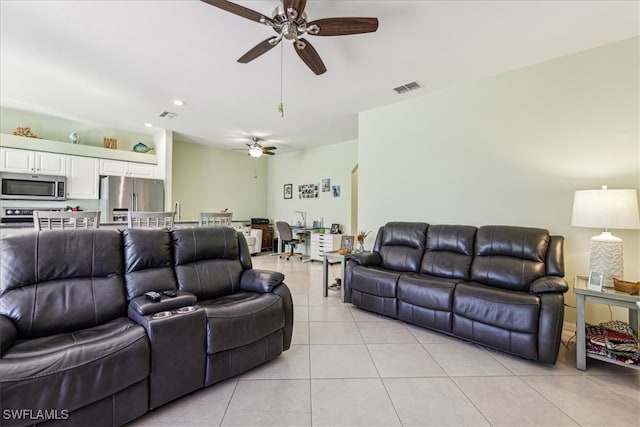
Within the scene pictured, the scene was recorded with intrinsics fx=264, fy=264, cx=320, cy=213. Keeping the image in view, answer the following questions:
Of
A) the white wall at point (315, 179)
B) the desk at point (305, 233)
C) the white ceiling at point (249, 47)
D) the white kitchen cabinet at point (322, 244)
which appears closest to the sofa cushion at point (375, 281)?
the white ceiling at point (249, 47)

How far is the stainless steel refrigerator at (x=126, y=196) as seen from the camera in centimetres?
491

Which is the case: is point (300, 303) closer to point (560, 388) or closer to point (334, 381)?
point (334, 381)

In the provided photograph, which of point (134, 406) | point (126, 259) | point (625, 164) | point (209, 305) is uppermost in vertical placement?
point (625, 164)

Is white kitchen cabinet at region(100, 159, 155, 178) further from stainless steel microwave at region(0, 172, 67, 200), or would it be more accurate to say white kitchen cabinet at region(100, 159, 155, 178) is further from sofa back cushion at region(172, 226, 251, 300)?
sofa back cushion at region(172, 226, 251, 300)

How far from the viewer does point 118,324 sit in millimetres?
1685

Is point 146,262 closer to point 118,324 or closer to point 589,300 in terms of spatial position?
point 118,324

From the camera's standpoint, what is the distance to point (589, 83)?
2.65 meters

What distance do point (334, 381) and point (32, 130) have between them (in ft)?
20.7

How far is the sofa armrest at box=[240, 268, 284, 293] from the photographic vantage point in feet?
7.52

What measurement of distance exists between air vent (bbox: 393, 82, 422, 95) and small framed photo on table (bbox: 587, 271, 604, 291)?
8.81ft

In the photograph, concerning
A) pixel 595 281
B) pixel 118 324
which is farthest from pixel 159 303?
pixel 595 281

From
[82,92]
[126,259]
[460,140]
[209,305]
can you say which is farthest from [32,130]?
[460,140]

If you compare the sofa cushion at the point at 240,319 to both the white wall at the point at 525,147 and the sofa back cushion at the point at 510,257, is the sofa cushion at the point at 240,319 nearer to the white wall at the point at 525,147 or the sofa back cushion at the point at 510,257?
the sofa back cushion at the point at 510,257

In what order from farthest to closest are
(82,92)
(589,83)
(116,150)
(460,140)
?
(116,150) < (82,92) < (460,140) < (589,83)
